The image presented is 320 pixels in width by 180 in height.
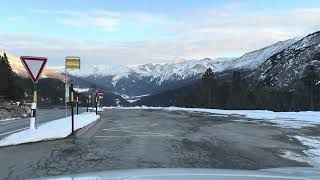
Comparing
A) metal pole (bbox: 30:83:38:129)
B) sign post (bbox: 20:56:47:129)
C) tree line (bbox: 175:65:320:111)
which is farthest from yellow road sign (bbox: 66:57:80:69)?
tree line (bbox: 175:65:320:111)

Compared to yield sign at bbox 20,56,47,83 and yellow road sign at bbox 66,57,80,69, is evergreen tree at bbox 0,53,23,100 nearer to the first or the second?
yellow road sign at bbox 66,57,80,69

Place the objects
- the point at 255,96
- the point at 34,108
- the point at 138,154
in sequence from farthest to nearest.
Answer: the point at 255,96 → the point at 34,108 → the point at 138,154

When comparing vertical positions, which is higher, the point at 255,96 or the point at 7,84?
the point at 7,84

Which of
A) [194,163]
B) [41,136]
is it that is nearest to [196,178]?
[194,163]

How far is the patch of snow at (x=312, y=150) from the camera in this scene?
1298cm

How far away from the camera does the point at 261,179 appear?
13.5ft

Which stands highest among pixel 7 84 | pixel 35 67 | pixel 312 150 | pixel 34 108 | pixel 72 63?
pixel 7 84

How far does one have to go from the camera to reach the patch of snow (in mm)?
12977

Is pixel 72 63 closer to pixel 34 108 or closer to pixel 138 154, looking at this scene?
pixel 34 108

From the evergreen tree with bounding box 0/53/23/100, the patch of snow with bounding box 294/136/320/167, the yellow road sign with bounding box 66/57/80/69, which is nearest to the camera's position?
the patch of snow with bounding box 294/136/320/167

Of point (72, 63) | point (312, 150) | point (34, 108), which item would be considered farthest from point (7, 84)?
point (312, 150)

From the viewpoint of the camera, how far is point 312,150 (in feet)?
50.8

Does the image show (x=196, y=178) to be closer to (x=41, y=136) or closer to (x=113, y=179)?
(x=113, y=179)

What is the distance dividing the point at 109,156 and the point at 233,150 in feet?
11.6
